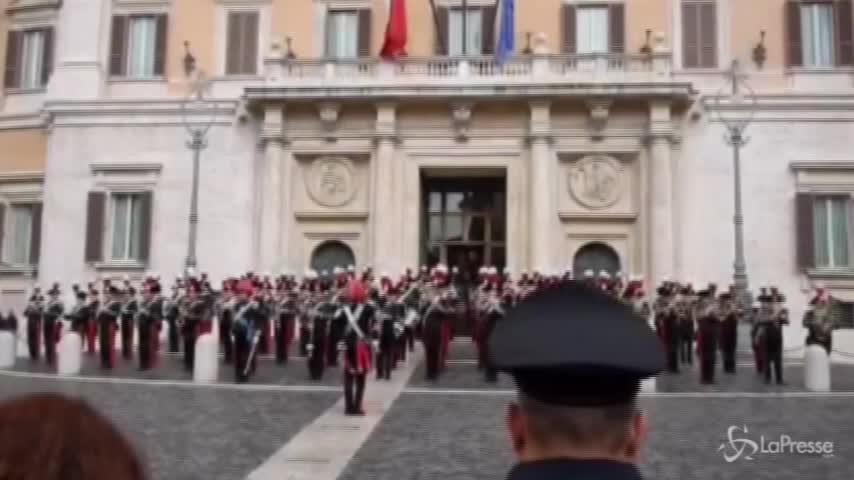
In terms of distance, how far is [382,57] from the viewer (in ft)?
85.7

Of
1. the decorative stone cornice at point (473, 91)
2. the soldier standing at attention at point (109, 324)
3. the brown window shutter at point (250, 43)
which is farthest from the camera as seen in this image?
the brown window shutter at point (250, 43)

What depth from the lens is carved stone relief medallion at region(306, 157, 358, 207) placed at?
86.2ft

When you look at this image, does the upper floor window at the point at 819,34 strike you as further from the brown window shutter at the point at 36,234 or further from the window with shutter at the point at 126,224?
the brown window shutter at the point at 36,234

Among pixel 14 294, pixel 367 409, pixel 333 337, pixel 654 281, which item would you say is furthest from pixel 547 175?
pixel 14 294

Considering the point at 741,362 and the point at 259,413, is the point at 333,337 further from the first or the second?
the point at 741,362

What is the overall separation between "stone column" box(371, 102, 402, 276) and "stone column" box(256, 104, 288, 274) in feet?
8.79

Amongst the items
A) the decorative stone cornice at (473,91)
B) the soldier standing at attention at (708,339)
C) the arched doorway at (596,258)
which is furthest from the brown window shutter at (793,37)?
the soldier standing at attention at (708,339)

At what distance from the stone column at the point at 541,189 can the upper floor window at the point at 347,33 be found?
19.0 feet

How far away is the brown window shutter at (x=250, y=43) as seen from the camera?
27.8 m

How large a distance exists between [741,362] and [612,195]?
682 centimetres

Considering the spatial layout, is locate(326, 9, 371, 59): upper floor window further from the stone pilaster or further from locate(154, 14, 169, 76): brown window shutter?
locate(154, 14, 169, 76): brown window shutter

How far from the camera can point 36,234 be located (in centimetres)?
2838

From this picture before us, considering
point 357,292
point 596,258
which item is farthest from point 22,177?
point 357,292

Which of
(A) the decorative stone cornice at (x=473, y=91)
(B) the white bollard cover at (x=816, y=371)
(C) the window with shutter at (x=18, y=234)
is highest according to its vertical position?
(A) the decorative stone cornice at (x=473, y=91)
